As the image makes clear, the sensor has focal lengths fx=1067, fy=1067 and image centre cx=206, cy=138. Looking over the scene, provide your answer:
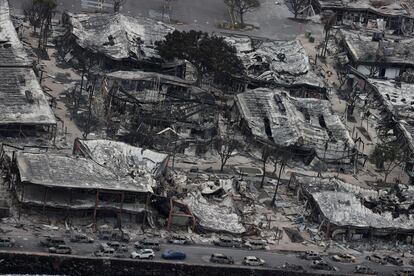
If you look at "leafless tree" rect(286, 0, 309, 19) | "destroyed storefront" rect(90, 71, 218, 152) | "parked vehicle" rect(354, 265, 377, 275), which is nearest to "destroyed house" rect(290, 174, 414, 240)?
"parked vehicle" rect(354, 265, 377, 275)

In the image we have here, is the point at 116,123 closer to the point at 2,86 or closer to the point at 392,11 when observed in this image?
the point at 2,86

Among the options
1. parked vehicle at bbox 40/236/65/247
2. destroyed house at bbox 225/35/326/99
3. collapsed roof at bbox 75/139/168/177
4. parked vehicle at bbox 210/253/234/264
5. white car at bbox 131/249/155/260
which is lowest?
parked vehicle at bbox 210/253/234/264

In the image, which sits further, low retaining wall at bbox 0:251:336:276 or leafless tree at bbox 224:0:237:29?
leafless tree at bbox 224:0:237:29

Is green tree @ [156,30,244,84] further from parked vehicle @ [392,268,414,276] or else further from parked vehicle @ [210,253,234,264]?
parked vehicle @ [392,268,414,276]

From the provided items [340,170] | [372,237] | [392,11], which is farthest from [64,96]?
[392,11]

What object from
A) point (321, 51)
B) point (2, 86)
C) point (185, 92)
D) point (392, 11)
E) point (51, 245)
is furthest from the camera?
point (392, 11)
